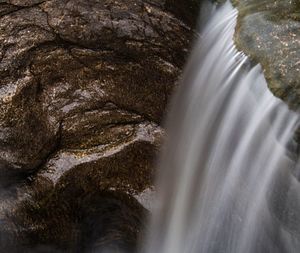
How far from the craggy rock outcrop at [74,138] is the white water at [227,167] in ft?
1.13

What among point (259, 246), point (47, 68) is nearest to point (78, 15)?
point (47, 68)

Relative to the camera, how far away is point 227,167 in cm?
546

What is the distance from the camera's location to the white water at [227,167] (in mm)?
4895

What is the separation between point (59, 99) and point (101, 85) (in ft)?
1.70

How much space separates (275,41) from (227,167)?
149 cm

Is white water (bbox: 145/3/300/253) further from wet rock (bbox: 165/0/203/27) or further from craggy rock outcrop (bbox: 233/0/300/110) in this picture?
wet rock (bbox: 165/0/203/27)

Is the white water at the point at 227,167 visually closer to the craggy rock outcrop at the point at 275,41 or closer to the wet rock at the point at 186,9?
the craggy rock outcrop at the point at 275,41

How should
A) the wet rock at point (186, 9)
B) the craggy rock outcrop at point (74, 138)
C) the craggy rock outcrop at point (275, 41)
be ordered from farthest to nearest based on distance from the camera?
the wet rock at point (186, 9) < the craggy rock outcrop at point (74, 138) < the craggy rock outcrop at point (275, 41)

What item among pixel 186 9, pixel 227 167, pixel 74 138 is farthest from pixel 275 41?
pixel 74 138

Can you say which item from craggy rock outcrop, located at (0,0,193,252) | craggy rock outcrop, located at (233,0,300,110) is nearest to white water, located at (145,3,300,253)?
craggy rock outcrop, located at (233,0,300,110)

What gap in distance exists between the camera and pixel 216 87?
600 cm

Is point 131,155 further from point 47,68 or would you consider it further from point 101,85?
point 47,68

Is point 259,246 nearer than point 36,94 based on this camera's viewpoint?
Yes

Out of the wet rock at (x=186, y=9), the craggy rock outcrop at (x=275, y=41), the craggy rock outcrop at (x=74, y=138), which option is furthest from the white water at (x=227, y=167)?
the wet rock at (x=186, y=9)
